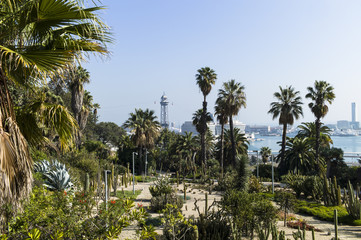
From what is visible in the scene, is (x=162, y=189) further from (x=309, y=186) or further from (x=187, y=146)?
(x=187, y=146)

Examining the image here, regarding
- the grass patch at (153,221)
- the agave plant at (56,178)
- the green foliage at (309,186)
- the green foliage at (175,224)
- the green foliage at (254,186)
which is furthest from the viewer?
the green foliage at (254,186)

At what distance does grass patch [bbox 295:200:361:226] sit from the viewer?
16266 mm

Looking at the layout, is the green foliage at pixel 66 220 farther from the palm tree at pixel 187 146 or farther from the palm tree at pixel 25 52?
the palm tree at pixel 187 146

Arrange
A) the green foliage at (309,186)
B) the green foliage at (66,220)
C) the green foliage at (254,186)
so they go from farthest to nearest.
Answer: the green foliage at (254,186), the green foliage at (309,186), the green foliage at (66,220)

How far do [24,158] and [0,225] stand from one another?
109cm

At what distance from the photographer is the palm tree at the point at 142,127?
39.9m

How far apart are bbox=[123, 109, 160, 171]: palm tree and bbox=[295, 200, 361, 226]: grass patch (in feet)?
77.4

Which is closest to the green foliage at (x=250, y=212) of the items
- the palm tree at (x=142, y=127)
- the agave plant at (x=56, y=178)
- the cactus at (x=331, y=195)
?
the agave plant at (x=56, y=178)

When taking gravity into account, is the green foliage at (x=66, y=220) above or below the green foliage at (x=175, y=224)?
above

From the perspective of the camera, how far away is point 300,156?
110 ft

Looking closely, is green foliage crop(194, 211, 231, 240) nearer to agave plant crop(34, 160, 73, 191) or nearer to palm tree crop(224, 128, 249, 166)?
agave plant crop(34, 160, 73, 191)

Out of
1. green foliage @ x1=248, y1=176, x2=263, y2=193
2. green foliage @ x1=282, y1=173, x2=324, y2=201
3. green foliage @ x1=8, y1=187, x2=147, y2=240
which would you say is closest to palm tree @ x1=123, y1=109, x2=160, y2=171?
green foliage @ x1=248, y1=176, x2=263, y2=193

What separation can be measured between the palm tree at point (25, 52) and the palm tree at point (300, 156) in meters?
32.1

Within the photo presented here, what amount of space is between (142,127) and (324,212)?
26.6 meters
